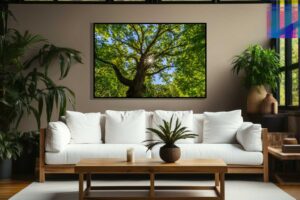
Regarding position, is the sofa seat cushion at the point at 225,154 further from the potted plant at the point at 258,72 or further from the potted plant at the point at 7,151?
the potted plant at the point at 7,151

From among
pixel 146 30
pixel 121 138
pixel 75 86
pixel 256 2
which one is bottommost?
pixel 121 138

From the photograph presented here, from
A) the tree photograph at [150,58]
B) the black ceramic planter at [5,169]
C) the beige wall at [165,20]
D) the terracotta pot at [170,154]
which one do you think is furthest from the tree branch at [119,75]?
the terracotta pot at [170,154]

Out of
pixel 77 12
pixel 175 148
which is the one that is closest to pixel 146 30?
pixel 77 12

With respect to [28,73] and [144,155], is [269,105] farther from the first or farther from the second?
[28,73]

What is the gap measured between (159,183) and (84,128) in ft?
4.30

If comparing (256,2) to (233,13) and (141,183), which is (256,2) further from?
(141,183)

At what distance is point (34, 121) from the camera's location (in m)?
7.05

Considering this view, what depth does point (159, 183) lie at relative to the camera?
526cm

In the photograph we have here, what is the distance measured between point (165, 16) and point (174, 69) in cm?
81

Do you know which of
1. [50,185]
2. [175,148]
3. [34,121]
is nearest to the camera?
[175,148]

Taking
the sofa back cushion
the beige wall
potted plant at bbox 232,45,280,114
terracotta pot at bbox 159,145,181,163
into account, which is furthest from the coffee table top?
the beige wall

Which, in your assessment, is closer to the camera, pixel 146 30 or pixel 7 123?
pixel 7 123

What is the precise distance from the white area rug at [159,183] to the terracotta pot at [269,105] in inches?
55.6

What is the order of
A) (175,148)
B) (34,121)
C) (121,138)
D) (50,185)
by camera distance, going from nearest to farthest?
(175,148), (50,185), (121,138), (34,121)
